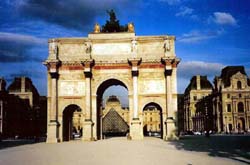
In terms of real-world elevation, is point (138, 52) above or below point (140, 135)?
above

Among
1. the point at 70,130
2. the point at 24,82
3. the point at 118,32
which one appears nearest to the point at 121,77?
the point at 118,32

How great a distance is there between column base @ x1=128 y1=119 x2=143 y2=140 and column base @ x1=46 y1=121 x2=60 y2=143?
697 centimetres

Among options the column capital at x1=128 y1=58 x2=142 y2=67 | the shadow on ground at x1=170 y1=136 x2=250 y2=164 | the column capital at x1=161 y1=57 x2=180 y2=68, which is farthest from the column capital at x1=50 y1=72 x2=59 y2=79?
the shadow on ground at x1=170 y1=136 x2=250 y2=164

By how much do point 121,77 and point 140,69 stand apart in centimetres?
202

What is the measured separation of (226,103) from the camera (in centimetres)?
7025

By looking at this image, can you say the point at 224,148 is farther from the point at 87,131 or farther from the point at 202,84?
the point at 202,84

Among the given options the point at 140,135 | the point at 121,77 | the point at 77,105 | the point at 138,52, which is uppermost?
the point at 138,52

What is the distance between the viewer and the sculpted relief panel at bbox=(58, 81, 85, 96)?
1425 inches

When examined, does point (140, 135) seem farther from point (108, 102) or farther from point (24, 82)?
point (108, 102)

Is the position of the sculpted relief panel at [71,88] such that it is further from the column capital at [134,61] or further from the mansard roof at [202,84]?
the mansard roof at [202,84]

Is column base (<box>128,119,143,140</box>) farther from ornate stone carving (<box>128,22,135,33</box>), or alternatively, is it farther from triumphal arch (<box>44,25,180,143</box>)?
ornate stone carving (<box>128,22,135,33</box>)

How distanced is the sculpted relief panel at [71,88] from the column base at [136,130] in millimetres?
5787

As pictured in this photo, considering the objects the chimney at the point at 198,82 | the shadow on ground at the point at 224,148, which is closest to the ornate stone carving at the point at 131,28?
the shadow on ground at the point at 224,148

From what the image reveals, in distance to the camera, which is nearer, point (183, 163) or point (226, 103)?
point (183, 163)
